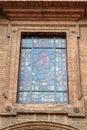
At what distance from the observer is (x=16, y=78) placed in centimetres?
1373

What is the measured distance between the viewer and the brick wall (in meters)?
12.4

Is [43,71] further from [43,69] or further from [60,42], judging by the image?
[60,42]

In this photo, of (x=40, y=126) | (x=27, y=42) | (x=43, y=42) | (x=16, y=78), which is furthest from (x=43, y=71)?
(x=40, y=126)

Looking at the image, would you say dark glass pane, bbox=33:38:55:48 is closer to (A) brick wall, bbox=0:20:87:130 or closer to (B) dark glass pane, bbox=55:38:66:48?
(B) dark glass pane, bbox=55:38:66:48

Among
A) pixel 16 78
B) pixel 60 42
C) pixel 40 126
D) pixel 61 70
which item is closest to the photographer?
pixel 40 126

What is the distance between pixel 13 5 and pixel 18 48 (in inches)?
68.9

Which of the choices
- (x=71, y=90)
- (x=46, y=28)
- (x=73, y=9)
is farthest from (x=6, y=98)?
(x=73, y=9)

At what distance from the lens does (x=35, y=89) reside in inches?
542

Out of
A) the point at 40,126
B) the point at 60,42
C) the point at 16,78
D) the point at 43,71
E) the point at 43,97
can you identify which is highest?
the point at 60,42

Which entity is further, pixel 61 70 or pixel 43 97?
pixel 61 70

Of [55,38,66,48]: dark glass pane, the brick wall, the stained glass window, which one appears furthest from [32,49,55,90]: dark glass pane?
the brick wall

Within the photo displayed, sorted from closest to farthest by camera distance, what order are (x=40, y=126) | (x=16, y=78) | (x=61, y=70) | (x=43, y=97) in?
(x=40, y=126), (x=43, y=97), (x=16, y=78), (x=61, y=70)

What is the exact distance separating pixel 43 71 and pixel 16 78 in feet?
3.35

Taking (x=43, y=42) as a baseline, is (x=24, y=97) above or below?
below
